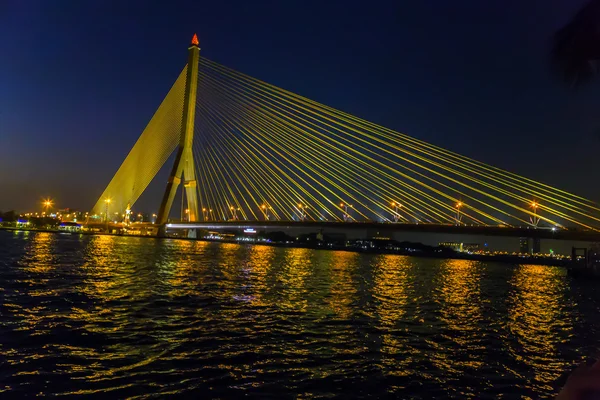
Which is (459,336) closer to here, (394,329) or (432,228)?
(394,329)

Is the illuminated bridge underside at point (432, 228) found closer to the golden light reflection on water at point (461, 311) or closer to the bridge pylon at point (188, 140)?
the bridge pylon at point (188, 140)

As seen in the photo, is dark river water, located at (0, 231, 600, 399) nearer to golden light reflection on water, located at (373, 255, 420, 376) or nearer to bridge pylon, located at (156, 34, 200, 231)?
golden light reflection on water, located at (373, 255, 420, 376)

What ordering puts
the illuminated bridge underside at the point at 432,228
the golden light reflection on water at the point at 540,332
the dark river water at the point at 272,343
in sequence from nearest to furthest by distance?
the dark river water at the point at 272,343, the golden light reflection on water at the point at 540,332, the illuminated bridge underside at the point at 432,228

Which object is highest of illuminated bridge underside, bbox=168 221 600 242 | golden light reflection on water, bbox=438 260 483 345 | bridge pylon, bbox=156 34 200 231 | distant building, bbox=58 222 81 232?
bridge pylon, bbox=156 34 200 231

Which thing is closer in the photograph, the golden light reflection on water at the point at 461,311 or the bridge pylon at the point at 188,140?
the golden light reflection on water at the point at 461,311

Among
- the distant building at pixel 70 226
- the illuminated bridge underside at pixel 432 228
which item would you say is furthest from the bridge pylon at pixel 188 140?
the distant building at pixel 70 226

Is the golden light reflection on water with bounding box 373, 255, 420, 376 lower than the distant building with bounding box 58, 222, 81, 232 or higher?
higher

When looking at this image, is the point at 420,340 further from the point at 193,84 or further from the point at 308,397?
the point at 193,84

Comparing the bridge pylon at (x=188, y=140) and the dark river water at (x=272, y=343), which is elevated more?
the bridge pylon at (x=188, y=140)

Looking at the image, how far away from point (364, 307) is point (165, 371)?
6.80 meters

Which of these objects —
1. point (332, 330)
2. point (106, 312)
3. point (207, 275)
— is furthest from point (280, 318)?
point (207, 275)

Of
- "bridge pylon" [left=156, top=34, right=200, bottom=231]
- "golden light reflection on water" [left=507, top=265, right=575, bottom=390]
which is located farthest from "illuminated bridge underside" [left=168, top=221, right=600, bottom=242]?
"golden light reflection on water" [left=507, top=265, right=575, bottom=390]

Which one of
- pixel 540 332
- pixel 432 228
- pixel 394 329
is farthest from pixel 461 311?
pixel 432 228

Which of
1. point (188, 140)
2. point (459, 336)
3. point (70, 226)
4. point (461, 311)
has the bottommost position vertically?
point (70, 226)
